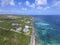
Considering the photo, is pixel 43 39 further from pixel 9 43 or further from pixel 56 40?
pixel 9 43

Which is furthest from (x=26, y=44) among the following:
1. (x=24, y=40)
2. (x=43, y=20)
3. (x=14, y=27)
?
(x=43, y=20)

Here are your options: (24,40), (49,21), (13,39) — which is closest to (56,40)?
(24,40)

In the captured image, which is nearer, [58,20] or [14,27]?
[14,27]

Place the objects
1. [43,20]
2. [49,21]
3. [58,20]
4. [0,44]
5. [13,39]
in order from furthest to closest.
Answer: [43,20], [49,21], [58,20], [13,39], [0,44]

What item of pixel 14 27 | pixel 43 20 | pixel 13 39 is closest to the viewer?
pixel 13 39

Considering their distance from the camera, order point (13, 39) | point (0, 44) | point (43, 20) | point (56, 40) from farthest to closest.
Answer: point (43, 20) < point (56, 40) < point (13, 39) < point (0, 44)

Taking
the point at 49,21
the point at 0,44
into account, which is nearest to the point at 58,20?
the point at 49,21

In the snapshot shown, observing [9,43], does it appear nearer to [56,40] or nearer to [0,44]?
[0,44]

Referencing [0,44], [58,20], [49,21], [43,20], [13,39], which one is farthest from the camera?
[43,20]

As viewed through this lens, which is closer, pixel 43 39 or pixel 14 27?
pixel 43 39
